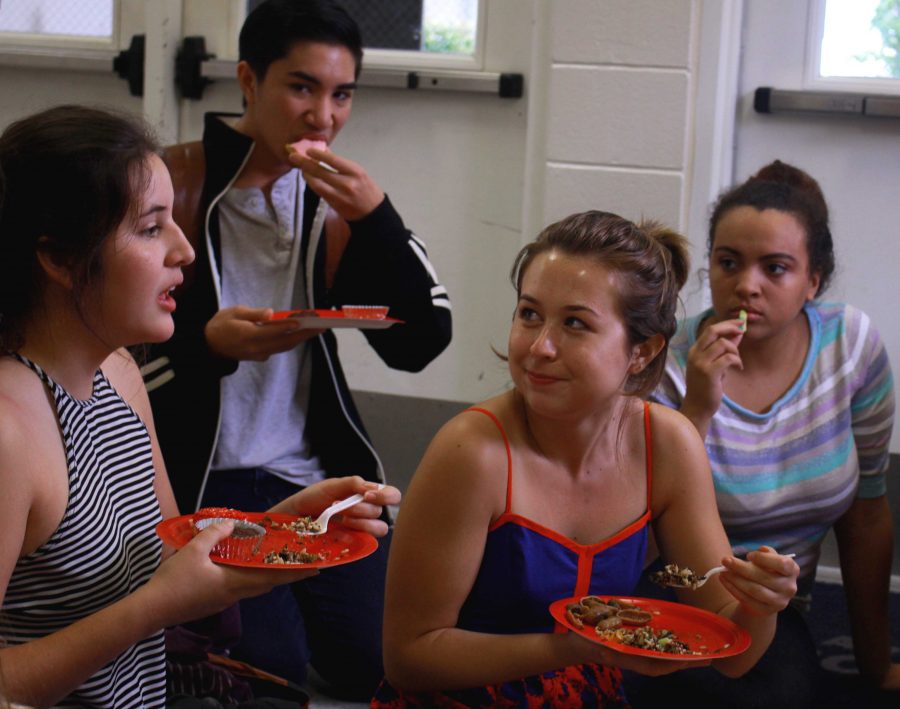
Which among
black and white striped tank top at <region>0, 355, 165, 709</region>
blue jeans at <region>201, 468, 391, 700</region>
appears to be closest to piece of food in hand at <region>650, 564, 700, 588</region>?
black and white striped tank top at <region>0, 355, 165, 709</region>

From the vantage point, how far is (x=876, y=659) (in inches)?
94.9

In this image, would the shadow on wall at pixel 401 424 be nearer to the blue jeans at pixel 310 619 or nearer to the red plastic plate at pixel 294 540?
the blue jeans at pixel 310 619

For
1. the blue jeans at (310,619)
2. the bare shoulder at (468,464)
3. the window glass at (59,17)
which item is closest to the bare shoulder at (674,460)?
the bare shoulder at (468,464)

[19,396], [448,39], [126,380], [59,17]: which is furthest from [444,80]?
[19,396]

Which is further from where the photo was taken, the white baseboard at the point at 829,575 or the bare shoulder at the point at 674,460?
the white baseboard at the point at 829,575

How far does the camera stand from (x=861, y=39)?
3129 mm

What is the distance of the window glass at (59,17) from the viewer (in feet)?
12.1

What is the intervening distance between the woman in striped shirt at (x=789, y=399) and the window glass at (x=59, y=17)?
223 centimetres

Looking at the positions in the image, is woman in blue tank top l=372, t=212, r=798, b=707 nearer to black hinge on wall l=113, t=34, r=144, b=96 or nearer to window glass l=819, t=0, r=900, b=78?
window glass l=819, t=0, r=900, b=78

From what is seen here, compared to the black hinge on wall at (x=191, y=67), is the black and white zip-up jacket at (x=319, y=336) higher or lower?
lower

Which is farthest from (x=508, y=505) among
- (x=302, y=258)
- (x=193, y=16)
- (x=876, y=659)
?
(x=193, y=16)

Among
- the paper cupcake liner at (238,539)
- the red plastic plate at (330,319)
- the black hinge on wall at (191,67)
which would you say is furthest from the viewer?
the black hinge on wall at (191,67)

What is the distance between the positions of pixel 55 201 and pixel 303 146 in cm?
103

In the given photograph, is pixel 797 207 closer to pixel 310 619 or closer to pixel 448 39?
pixel 310 619
